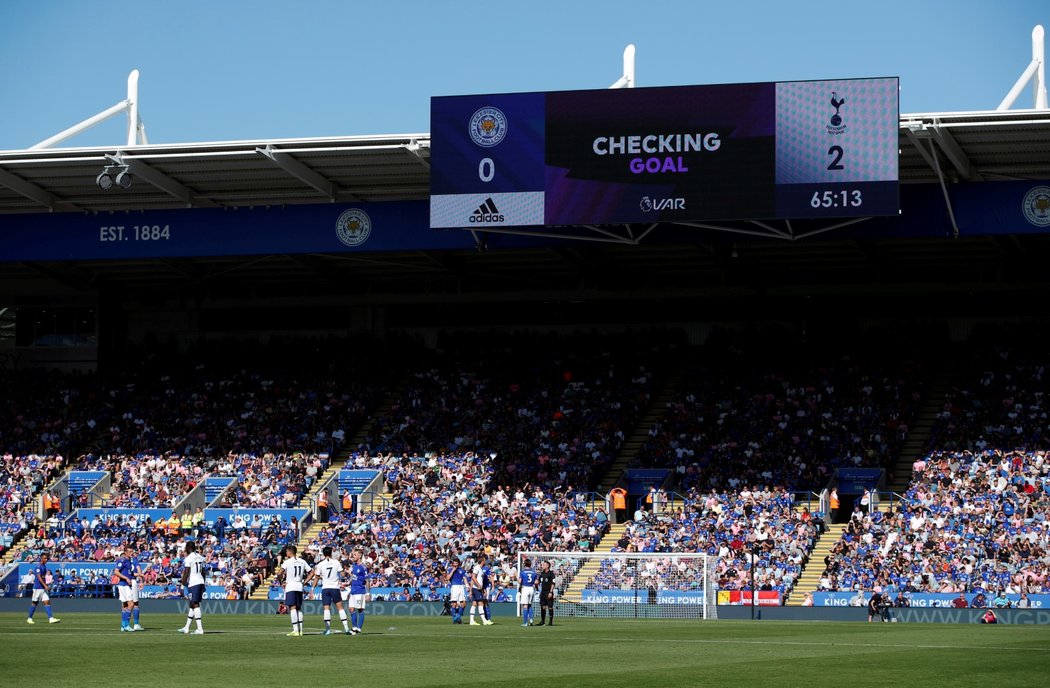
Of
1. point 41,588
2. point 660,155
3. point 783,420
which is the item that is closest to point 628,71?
point 660,155

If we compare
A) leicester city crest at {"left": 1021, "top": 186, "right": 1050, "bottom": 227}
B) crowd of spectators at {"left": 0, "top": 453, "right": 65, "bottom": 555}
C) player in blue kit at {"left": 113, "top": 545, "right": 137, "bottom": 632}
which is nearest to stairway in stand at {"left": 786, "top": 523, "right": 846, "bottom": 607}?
leicester city crest at {"left": 1021, "top": 186, "right": 1050, "bottom": 227}

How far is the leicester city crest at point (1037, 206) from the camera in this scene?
4412 cm

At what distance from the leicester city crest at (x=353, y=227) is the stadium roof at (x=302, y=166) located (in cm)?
68

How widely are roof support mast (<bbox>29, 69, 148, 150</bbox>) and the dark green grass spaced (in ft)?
62.6

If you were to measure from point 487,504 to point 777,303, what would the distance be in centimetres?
1482

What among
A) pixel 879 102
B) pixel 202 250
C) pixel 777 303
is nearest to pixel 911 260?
pixel 777 303

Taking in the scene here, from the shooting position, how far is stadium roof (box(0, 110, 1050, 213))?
42.4 metres

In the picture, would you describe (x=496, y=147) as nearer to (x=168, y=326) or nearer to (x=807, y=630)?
(x=807, y=630)

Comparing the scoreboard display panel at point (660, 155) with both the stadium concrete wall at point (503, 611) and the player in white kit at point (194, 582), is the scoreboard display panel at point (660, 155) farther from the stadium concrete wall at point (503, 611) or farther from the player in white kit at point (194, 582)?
the player in white kit at point (194, 582)

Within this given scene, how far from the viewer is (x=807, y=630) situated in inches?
1293

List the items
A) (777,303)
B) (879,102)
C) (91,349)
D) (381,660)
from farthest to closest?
(91,349) < (777,303) < (879,102) < (381,660)

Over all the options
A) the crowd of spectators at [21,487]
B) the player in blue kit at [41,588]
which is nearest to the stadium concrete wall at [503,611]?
the player in blue kit at [41,588]

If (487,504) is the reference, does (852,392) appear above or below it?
above

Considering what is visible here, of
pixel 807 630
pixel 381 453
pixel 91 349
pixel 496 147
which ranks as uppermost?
pixel 496 147
